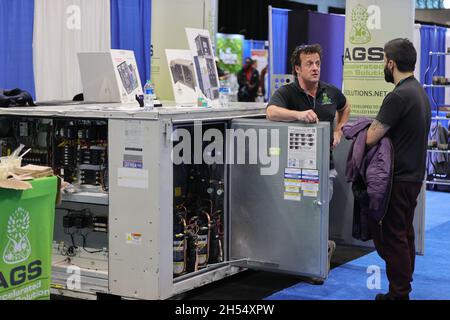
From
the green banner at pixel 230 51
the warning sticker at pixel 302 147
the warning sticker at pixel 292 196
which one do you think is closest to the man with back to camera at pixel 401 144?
the warning sticker at pixel 302 147

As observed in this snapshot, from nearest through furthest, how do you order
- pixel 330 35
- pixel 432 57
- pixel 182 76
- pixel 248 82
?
pixel 182 76
pixel 330 35
pixel 432 57
pixel 248 82

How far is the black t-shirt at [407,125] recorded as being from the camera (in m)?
4.19

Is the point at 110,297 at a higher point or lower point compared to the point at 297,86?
lower

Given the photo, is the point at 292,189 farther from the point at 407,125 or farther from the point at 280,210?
the point at 407,125

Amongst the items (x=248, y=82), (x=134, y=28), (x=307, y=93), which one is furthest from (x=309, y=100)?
(x=248, y=82)

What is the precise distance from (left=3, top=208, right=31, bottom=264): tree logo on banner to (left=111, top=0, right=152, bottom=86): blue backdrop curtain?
15.0ft

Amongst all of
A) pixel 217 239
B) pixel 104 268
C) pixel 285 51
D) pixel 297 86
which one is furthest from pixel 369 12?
pixel 285 51

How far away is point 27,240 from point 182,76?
259 centimetres

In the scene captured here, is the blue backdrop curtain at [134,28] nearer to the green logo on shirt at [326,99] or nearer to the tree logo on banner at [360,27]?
the tree logo on banner at [360,27]

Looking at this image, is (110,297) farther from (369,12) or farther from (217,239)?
(369,12)

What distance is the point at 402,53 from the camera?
4.25 metres

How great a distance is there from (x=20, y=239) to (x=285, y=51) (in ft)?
30.3

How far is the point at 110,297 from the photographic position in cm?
456

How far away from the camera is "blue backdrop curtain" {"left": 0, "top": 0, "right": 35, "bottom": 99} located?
6.52 m
